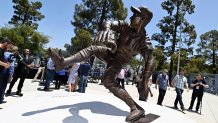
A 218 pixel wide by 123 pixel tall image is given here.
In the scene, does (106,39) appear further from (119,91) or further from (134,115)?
(134,115)

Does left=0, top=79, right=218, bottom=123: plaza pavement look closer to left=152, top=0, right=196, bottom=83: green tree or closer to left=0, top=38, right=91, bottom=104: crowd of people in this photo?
left=0, top=38, right=91, bottom=104: crowd of people

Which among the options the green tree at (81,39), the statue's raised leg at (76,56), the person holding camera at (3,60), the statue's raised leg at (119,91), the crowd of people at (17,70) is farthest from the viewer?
the green tree at (81,39)

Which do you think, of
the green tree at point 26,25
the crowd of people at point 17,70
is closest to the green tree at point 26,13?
the green tree at point 26,25

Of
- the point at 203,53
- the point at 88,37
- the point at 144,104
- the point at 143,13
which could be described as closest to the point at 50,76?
the point at 144,104

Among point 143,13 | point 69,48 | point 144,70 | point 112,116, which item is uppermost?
point 69,48

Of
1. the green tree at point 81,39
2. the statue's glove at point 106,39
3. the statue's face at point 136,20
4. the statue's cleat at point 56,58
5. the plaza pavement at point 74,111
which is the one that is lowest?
the plaza pavement at point 74,111

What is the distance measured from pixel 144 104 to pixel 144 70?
2.68 feet

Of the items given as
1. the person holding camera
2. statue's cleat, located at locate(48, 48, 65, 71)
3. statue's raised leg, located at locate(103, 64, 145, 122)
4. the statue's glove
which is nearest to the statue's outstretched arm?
statue's raised leg, located at locate(103, 64, 145, 122)

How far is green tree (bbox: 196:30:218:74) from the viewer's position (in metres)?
51.0

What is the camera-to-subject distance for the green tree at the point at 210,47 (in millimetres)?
50969

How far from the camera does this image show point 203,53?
52.6m

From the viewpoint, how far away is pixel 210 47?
52156 mm

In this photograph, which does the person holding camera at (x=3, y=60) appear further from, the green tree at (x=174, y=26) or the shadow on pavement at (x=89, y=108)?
the green tree at (x=174, y=26)

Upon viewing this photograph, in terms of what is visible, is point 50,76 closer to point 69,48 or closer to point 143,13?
point 143,13
